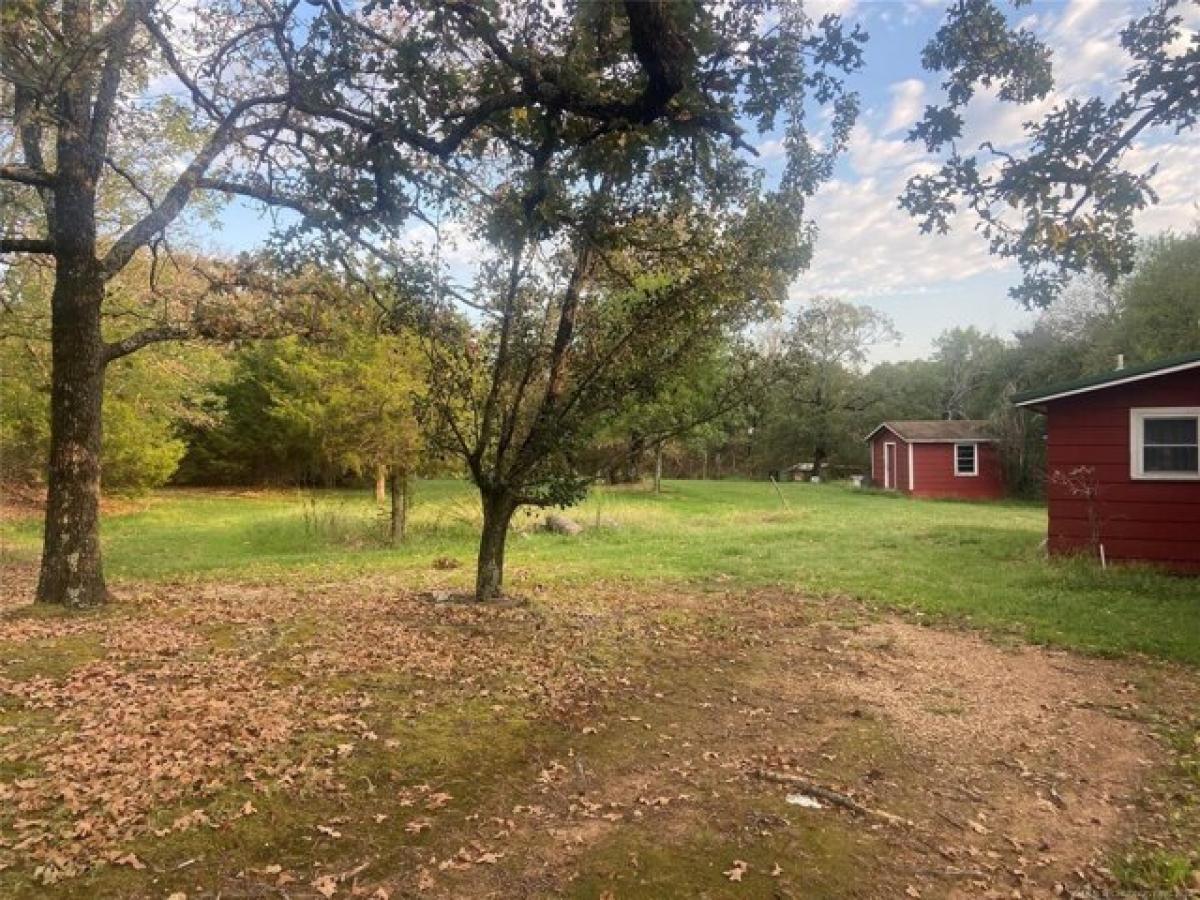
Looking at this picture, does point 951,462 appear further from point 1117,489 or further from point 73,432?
point 73,432

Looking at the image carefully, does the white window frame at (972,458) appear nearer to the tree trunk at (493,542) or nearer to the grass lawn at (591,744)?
the grass lawn at (591,744)

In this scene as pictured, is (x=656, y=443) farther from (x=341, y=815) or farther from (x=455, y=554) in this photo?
(x=455, y=554)

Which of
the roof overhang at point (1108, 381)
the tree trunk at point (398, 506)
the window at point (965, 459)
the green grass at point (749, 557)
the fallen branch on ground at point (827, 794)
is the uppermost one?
the roof overhang at point (1108, 381)

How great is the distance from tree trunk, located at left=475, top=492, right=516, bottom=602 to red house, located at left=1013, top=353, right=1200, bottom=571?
9.30 metres

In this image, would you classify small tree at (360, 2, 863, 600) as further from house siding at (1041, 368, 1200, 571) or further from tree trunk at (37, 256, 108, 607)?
house siding at (1041, 368, 1200, 571)

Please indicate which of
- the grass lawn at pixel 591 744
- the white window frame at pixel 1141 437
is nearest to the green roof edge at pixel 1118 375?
the white window frame at pixel 1141 437

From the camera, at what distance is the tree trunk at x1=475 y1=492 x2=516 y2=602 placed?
7.82m

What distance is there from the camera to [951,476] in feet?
99.7

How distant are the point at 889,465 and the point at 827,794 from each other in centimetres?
3154

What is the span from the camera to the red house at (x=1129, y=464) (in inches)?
451

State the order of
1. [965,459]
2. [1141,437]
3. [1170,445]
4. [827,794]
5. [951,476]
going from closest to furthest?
[827,794], [1170,445], [1141,437], [965,459], [951,476]

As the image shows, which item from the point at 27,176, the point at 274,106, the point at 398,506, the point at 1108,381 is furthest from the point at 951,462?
the point at 27,176

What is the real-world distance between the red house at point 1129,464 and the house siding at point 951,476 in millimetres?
18510

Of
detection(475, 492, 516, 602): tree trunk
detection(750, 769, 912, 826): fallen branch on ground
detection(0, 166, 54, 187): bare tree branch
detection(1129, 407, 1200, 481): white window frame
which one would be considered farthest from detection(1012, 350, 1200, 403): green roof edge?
detection(0, 166, 54, 187): bare tree branch
